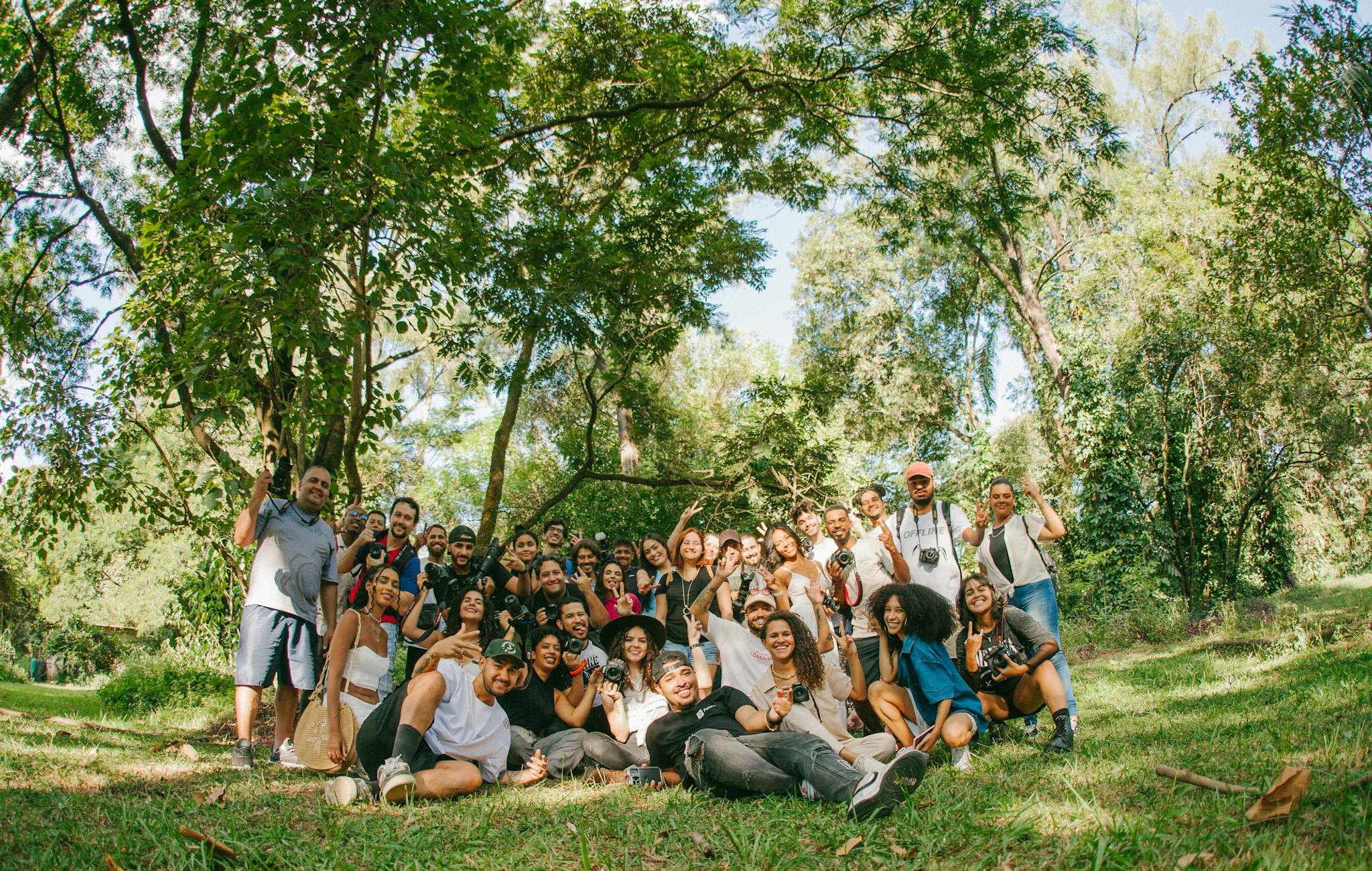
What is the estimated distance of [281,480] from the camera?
208 inches

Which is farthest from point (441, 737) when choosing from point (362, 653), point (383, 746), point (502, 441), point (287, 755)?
point (502, 441)

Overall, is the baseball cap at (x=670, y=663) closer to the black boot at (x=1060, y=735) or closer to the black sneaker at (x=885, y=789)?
the black sneaker at (x=885, y=789)

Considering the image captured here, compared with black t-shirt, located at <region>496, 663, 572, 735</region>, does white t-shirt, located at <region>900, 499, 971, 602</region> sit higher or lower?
A: higher

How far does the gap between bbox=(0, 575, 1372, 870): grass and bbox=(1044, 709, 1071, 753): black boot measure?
0.13m

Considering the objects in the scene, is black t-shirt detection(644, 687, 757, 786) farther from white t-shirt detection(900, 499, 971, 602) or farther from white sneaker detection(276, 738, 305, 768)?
white sneaker detection(276, 738, 305, 768)

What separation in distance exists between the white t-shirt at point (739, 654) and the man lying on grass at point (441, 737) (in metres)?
1.23

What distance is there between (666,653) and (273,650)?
2.36 m

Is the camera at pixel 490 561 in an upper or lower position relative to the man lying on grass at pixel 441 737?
upper

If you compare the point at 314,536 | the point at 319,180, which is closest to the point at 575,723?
the point at 314,536

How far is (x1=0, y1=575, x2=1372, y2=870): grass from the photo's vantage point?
2664 mm

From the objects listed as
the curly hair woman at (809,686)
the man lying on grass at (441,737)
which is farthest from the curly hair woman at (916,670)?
the man lying on grass at (441,737)

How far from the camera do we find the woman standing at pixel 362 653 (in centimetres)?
473

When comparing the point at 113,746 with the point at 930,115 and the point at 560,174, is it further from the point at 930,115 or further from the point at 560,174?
the point at 930,115

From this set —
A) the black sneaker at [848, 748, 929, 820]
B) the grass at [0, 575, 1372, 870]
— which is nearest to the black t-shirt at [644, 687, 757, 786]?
the grass at [0, 575, 1372, 870]
